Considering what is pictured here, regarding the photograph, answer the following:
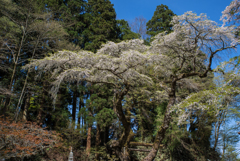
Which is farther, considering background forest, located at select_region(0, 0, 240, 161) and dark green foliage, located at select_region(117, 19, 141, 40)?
dark green foliage, located at select_region(117, 19, 141, 40)

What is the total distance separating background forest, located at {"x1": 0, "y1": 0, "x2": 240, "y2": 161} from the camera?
14.5 feet

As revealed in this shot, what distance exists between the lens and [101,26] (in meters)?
10.8

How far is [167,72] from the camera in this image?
20.0ft

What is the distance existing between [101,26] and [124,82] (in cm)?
676

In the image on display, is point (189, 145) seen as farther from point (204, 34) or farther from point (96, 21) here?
point (96, 21)

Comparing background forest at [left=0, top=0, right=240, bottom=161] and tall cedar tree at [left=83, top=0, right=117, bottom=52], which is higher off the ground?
tall cedar tree at [left=83, top=0, right=117, bottom=52]

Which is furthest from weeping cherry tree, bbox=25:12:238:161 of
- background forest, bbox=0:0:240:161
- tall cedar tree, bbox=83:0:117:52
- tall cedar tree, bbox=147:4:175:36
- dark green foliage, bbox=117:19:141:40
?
tall cedar tree, bbox=147:4:175:36

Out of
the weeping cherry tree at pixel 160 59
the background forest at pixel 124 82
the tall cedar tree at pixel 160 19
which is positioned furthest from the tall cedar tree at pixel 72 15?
the weeping cherry tree at pixel 160 59

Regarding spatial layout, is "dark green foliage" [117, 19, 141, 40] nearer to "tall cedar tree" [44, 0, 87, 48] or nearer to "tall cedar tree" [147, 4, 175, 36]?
"tall cedar tree" [147, 4, 175, 36]

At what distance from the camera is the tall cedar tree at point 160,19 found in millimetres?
11250

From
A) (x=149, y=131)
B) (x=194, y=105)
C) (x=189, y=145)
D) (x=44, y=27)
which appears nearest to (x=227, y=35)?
(x=194, y=105)

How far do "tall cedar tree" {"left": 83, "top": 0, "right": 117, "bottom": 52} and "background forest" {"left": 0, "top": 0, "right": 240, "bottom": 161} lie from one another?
0.22 feet

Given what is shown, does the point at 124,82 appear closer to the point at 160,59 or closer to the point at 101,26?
the point at 160,59

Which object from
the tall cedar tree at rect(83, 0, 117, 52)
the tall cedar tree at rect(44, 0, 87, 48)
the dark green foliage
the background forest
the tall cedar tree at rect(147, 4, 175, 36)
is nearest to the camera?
the background forest
